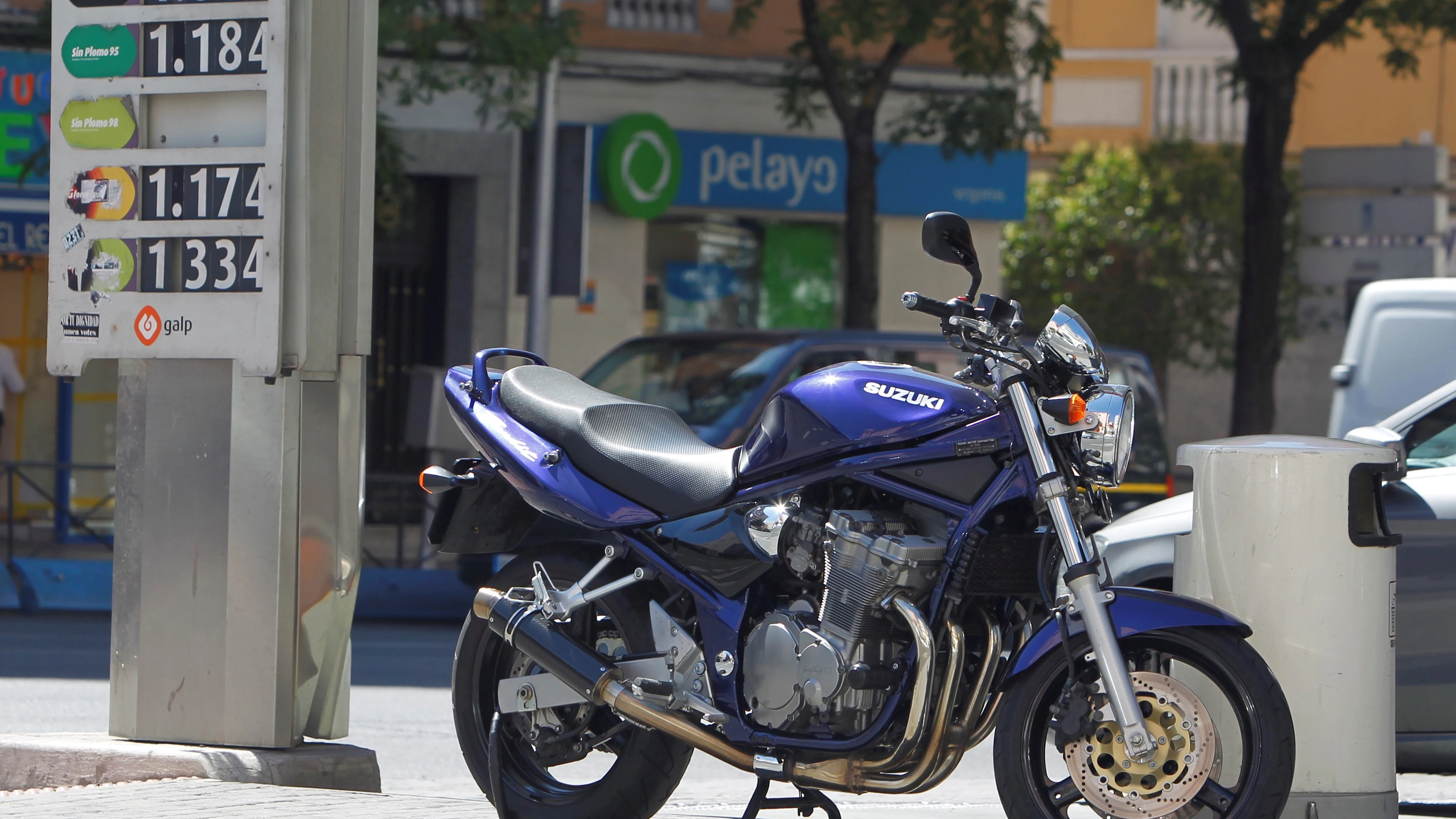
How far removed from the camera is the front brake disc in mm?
4227

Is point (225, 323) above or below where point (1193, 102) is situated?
below

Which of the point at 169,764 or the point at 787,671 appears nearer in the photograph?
the point at 787,671

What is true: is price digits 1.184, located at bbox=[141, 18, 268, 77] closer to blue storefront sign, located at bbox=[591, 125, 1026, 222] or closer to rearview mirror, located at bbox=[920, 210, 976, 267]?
rearview mirror, located at bbox=[920, 210, 976, 267]

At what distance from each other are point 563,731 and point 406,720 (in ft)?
10.3

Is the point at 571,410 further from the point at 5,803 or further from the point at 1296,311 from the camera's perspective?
the point at 1296,311

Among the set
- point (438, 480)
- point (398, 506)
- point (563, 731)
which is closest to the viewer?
point (563, 731)

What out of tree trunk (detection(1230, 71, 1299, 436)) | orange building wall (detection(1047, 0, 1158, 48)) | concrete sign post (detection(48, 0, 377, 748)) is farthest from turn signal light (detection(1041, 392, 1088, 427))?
orange building wall (detection(1047, 0, 1158, 48))

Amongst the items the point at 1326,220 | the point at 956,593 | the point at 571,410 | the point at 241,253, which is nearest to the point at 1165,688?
the point at 956,593

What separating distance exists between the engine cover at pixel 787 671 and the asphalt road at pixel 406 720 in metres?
1.11

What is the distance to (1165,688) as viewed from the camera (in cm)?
427

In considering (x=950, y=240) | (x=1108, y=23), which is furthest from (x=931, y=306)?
(x=1108, y=23)

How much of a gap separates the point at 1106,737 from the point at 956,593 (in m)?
0.47

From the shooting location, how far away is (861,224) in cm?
1583

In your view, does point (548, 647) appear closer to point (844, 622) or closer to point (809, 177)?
point (844, 622)
